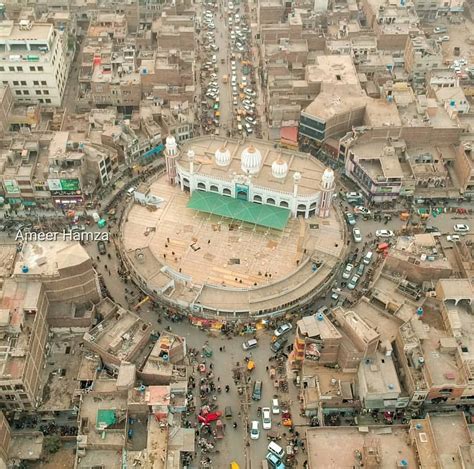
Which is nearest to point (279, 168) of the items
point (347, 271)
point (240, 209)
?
point (240, 209)

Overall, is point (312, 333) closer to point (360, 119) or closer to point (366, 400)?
point (366, 400)

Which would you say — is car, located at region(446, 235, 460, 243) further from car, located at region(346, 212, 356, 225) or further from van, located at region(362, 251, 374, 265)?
car, located at region(346, 212, 356, 225)

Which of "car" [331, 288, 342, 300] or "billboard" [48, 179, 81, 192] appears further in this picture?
"billboard" [48, 179, 81, 192]

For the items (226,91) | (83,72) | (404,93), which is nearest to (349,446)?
(404,93)

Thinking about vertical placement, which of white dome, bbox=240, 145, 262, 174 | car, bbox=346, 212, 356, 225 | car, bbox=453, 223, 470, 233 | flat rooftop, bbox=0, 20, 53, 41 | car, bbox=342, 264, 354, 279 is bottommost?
car, bbox=342, 264, 354, 279

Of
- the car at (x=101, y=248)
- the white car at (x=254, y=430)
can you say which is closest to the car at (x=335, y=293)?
the white car at (x=254, y=430)

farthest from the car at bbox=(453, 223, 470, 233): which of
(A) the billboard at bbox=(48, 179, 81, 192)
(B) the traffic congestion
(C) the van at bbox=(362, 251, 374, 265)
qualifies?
(A) the billboard at bbox=(48, 179, 81, 192)
